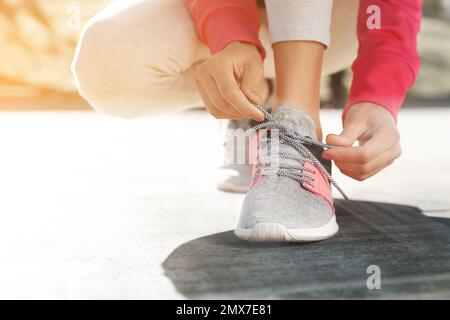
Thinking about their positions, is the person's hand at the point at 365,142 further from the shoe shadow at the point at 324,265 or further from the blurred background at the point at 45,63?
the blurred background at the point at 45,63

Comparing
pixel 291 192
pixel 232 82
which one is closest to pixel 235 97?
pixel 232 82

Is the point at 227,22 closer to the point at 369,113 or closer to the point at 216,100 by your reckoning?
the point at 216,100

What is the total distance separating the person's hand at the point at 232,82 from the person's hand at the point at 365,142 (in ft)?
0.41

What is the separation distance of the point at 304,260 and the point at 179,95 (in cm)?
61

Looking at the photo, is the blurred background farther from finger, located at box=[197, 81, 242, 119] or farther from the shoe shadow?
the shoe shadow

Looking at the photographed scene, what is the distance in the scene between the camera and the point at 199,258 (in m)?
0.75

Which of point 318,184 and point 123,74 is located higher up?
point 123,74

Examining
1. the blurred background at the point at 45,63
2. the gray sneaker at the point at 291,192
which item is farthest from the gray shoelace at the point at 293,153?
the blurred background at the point at 45,63

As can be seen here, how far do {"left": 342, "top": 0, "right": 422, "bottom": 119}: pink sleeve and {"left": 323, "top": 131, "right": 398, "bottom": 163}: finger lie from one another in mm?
94

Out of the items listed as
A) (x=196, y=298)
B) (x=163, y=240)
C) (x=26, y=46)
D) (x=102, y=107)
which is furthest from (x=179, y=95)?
(x=26, y=46)

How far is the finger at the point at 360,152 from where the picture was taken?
0.82 meters

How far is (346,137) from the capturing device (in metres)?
0.83

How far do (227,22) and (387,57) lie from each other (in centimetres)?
26
